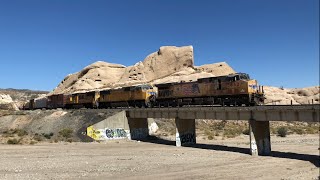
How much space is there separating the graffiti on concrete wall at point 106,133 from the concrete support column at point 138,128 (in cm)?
161

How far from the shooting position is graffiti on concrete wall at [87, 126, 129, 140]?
49094 mm

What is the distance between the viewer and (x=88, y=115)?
5606 centimetres

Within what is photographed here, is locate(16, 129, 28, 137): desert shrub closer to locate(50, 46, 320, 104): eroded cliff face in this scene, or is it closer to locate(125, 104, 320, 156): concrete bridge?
locate(125, 104, 320, 156): concrete bridge

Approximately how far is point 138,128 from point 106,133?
5806 millimetres

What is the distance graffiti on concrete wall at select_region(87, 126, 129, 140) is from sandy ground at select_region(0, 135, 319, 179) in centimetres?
746

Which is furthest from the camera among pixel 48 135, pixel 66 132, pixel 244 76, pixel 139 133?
pixel 139 133

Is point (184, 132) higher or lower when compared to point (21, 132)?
lower

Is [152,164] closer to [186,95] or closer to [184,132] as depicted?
[184,132]

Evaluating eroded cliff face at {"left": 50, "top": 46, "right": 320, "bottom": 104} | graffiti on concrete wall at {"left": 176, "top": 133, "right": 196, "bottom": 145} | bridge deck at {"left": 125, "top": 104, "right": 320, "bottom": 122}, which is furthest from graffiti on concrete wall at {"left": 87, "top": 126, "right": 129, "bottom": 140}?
eroded cliff face at {"left": 50, "top": 46, "right": 320, "bottom": 104}

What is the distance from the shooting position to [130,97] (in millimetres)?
56094

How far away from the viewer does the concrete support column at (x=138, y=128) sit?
173 feet

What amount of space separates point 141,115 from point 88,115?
11041 millimetres

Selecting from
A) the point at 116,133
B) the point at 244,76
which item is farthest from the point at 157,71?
the point at 244,76

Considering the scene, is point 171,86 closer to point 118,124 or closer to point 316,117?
point 118,124
